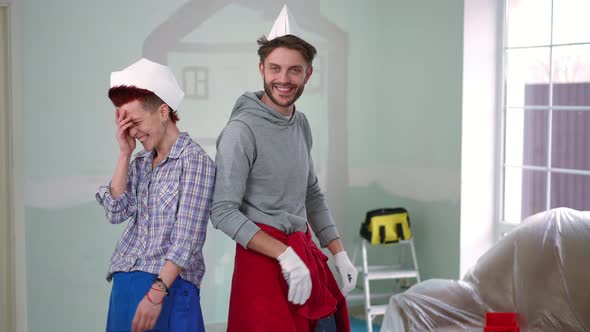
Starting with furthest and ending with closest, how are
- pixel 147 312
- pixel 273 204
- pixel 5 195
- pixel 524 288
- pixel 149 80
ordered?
pixel 5 195 → pixel 524 288 → pixel 273 204 → pixel 149 80 → pixel 147 312

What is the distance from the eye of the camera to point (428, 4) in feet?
14.4

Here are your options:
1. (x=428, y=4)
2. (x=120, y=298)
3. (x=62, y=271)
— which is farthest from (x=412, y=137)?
(x=120, y=298)

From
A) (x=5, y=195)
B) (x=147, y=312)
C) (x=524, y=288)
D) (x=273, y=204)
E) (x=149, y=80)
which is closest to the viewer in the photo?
(x=147, y=312)

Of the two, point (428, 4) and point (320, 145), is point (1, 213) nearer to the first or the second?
point (320, 145)

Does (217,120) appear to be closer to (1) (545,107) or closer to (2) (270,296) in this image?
(1) (545,107)

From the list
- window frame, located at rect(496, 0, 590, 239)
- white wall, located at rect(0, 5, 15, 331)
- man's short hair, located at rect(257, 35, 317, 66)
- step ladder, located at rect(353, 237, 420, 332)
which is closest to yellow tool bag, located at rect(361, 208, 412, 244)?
step ladder, located at rect(353, 237, 420, 332)

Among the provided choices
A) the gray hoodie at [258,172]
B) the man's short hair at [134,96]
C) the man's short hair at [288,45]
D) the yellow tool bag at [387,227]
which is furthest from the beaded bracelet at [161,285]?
the yellow tool bag at [387,227]

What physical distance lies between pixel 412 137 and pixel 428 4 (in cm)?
78

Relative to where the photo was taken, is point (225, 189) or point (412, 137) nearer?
point (225, 189)

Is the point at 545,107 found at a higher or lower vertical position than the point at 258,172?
higher

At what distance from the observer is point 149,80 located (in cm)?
205

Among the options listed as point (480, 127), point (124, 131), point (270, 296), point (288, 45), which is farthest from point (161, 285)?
point (480, 127)

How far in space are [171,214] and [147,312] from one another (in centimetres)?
26

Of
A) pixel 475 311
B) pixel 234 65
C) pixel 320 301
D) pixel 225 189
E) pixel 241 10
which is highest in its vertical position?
pixel 241 10
